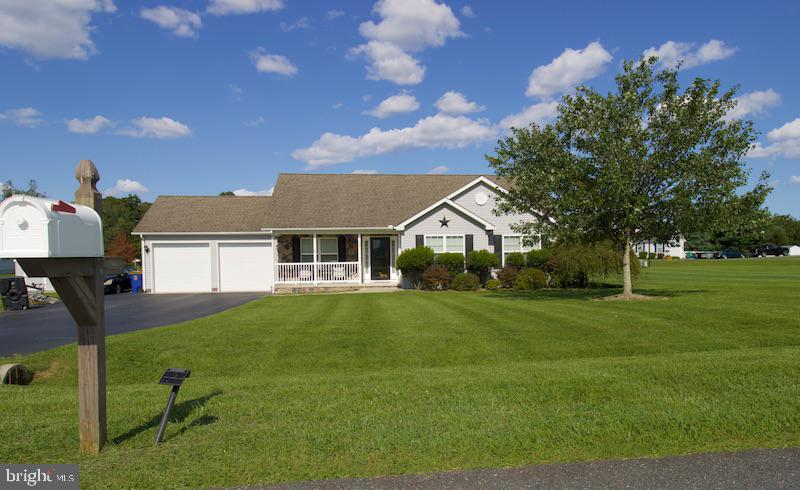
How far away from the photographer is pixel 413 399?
6.34 m

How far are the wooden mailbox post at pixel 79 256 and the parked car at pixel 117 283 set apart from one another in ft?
82.5

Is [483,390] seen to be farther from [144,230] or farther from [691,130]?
[144,230]

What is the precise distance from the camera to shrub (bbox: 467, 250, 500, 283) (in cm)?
2480

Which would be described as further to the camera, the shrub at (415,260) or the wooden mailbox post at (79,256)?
the shrub at (415,260)

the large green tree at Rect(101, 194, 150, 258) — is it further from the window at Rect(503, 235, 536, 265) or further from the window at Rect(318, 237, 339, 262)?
the window at Rect(503, 235, 536, 265)

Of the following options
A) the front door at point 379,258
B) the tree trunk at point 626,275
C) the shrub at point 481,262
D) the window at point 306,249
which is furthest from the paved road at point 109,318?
the tree trunk at point 626,275

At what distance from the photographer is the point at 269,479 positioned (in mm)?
4180

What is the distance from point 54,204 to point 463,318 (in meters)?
11.1

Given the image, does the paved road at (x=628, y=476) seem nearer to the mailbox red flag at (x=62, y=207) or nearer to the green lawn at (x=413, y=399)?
the green lawn at (x=413, y=399)

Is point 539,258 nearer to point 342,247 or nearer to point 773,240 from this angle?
point 342,247

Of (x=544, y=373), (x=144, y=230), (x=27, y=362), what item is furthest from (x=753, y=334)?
(x=144, y=230)

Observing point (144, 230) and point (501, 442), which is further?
point (144, 230)

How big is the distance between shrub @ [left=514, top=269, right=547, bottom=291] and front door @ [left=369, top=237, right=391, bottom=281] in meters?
6.52

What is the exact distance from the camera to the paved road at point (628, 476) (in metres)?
4.02
